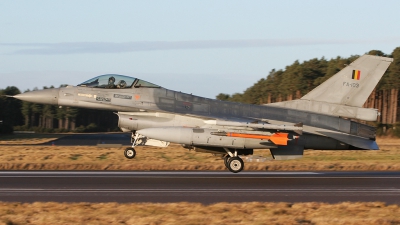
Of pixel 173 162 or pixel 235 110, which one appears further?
pixel 173 162

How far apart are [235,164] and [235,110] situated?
6.11 feet

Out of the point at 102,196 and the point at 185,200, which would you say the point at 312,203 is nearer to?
the point at 185,200

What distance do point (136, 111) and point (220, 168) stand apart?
4.31 metres

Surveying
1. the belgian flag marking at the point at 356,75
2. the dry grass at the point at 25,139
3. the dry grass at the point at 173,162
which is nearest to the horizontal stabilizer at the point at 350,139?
the belgian flag marking at the point at 356,75

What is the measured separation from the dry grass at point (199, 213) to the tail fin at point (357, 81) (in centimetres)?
749

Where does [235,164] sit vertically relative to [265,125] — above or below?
below

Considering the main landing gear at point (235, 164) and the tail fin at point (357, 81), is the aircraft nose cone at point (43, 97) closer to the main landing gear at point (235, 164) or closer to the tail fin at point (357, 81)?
the main landing gear at point (235, 164)

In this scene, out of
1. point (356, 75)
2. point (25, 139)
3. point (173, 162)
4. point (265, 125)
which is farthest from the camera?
point (25, 139)

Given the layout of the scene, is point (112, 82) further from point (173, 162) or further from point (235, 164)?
point (173, 162)

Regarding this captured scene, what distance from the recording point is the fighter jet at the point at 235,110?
18.5 m

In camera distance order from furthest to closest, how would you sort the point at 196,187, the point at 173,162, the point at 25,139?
the point at 25,139, the point at 173,162, the point at 196,187

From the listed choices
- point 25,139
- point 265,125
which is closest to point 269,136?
point 265,125

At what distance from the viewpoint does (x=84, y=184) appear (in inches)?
592

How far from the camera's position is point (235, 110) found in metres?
19.0
